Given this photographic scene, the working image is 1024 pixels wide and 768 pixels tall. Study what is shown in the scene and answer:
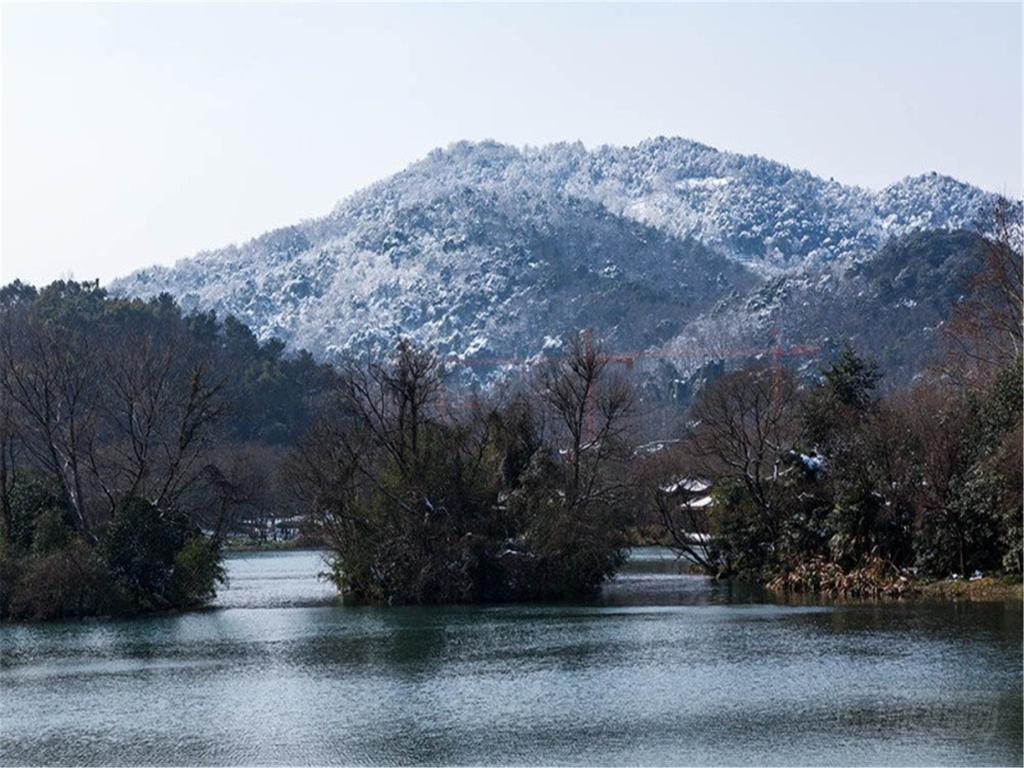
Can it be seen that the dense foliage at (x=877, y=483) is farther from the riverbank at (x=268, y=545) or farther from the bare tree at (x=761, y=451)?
the riverbank at (x=268, y=545)

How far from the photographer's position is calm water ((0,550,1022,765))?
28219mm

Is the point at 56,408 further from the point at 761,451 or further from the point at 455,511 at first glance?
the point at 761,451

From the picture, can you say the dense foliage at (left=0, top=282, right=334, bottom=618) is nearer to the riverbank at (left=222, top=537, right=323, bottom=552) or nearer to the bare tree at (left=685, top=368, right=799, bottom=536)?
the bare tree at (left=685, top=368, right=799, bottom=536)

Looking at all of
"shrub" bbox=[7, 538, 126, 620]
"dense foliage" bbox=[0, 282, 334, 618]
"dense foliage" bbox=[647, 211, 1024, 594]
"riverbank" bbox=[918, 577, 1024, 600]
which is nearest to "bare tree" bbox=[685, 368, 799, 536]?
"dense foliage" bbox=[647, 211, 1024, 594]

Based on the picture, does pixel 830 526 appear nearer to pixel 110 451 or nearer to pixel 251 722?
pixel 251 722

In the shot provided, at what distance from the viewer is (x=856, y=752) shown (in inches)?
1051

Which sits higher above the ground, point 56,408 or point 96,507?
point 56,408

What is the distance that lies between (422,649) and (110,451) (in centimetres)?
4226

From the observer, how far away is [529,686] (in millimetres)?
34969

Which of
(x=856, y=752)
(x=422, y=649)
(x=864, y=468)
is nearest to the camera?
(x=856, y=752)

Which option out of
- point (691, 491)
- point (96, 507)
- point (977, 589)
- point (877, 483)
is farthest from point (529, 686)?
point (691, 491)

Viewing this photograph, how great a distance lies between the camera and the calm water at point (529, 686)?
92.6 ft

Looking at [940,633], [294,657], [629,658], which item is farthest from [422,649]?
[940,633]

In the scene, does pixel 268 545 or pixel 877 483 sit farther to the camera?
pixel 268 545
